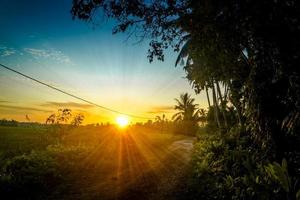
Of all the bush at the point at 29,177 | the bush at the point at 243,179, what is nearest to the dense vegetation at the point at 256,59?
the bush at the point at 243,179

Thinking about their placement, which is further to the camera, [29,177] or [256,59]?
[29,177]

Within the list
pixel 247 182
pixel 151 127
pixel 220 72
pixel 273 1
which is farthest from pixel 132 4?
pixel 151 127

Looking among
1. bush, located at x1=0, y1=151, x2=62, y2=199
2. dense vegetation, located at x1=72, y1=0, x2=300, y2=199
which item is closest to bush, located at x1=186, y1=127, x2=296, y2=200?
dense vegetation, located at x1=72, y1=0, x2=300, y2=199

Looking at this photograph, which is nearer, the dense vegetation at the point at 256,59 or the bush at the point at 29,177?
the dense vegetation at the point at 256,59

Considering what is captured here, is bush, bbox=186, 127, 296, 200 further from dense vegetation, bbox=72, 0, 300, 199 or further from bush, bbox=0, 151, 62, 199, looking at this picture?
bush, bbox=0, 151, 62, 199

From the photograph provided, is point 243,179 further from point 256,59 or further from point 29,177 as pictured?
point 29,177

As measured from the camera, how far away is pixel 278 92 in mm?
6930

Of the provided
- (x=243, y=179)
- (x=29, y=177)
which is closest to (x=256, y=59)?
(x=243, y=179)

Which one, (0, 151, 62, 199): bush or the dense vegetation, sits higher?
the dense vegetation

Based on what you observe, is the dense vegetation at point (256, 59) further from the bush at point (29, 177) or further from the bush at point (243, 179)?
the bush at point (29, 177)

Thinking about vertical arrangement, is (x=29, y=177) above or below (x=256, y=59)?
below

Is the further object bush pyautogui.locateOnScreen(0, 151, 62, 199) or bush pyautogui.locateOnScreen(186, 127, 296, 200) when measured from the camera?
bush pyautogui.locateOnScreen(0, 151, 62, 199)

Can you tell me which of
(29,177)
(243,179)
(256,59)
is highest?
(256,59)

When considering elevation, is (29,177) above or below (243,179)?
below
